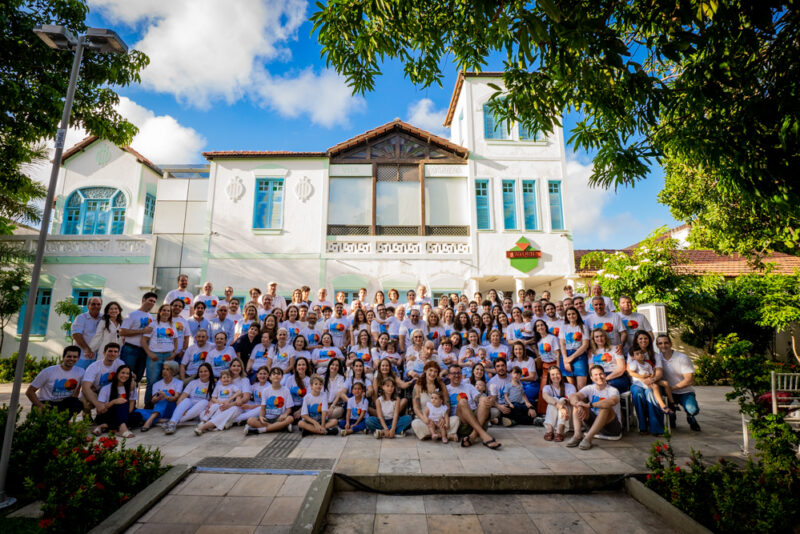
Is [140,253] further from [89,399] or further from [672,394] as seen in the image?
[672,394]

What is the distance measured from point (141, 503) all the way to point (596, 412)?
620 cm

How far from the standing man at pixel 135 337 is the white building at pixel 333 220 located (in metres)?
6.89

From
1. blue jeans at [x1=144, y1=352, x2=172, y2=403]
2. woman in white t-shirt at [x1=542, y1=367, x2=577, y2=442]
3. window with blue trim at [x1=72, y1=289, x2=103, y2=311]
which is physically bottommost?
woman in white t-shirt at [x1=542, y1=367, x2=577, y2=442]

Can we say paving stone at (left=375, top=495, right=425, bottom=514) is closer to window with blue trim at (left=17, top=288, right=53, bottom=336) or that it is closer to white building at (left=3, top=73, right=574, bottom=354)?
white building at (left=3, top=73, right=574, bottom=354)

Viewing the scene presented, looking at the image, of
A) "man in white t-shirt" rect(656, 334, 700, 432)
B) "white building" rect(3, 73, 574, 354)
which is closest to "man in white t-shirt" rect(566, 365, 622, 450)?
"man in white t-shirt" rect(656, 334, 700, 432)

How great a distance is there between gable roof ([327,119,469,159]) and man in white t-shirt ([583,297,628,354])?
31.4 feet

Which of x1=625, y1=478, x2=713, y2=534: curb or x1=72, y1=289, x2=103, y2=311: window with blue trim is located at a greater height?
x1=72, y1=289, x2=103, y2=311: window with blue trim

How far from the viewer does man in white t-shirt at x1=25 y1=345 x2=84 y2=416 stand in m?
6.32

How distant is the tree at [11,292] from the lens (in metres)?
13.3

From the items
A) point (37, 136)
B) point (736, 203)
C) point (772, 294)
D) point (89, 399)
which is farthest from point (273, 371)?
point (772, 294)

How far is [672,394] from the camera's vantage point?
668cm

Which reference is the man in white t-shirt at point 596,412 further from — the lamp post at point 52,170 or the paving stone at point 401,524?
the lamp post at point 52,170

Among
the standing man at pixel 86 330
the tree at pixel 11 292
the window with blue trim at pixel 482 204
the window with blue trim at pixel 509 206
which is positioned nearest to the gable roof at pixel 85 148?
the tree at pixel 11 292

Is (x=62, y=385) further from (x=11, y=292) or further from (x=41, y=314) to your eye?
(x=41, y=314)
